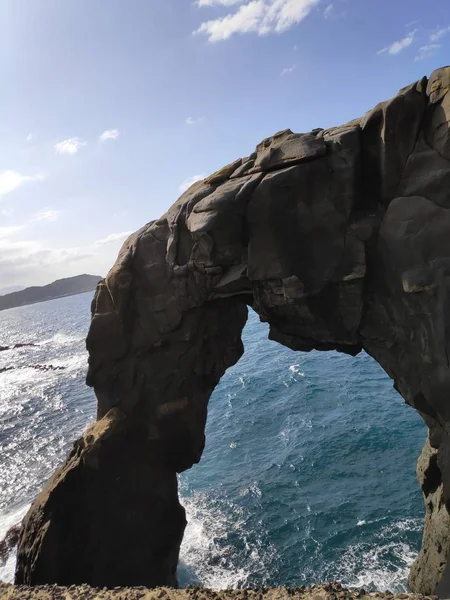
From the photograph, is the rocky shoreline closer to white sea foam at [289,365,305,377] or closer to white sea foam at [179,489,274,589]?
white sea foam at [179,489,274,589]

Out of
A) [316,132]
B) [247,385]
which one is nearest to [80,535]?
[316,132]

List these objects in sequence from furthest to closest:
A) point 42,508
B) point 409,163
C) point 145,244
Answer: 1. point 145,244
2. point 42,508
3. point 409,163

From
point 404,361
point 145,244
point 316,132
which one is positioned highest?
point 316,132

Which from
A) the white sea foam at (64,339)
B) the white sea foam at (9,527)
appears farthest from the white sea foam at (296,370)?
the white sea foam at (64,339)

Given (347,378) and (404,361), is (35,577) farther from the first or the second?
(347,378)

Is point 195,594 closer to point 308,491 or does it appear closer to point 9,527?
point 308,491

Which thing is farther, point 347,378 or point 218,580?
point 347,378

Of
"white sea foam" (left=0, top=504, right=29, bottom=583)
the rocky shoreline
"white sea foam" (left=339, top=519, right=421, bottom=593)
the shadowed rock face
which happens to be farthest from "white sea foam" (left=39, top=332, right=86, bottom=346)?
the rocky shoreline
